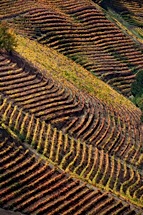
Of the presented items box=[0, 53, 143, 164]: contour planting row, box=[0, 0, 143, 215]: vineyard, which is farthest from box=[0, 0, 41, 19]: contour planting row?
box=[0, 53, 143, 164]: contour planting row

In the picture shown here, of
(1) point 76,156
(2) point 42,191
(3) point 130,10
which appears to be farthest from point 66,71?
(3) point 130,10

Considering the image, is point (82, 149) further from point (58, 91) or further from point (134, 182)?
point (58, 91)

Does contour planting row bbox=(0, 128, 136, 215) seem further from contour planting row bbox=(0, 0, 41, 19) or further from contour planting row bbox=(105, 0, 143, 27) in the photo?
contour planting row bbox=(105, 0, 143, 27)

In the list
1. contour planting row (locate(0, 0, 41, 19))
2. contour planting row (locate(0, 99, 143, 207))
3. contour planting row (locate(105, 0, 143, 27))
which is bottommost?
contour planting row (locate(0, 99, 143, 207))

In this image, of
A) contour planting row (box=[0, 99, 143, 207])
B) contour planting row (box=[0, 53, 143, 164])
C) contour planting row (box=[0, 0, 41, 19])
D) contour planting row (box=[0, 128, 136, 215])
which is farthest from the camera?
contour planting row (box=[0, 0, 41, 19])

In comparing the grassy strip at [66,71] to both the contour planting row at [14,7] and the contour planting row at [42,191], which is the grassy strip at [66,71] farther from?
the contour planting row at [42,191]

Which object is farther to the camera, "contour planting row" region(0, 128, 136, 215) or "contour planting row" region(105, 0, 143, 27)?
"contour planting row" region(105, 0, 143, 27)
